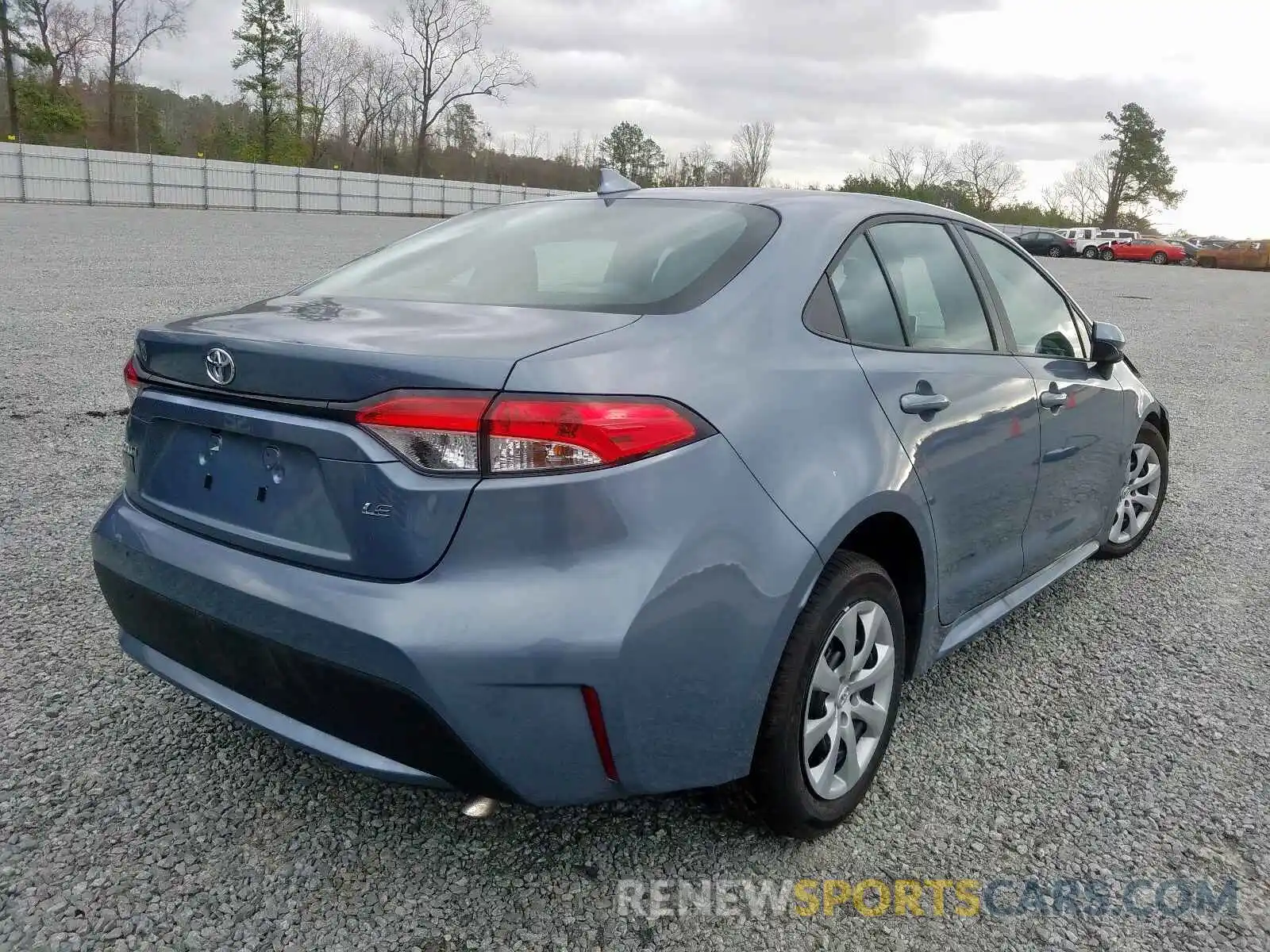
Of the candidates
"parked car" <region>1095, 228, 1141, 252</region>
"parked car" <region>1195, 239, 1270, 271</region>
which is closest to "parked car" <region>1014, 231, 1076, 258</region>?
"parked car" <region>1095, 228, 1141, 252</region>

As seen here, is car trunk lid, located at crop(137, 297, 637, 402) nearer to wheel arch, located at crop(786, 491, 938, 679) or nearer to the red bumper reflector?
the red bumper reflector

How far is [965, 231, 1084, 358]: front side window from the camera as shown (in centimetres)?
339

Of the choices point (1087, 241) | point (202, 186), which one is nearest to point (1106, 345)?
point (202, 186)

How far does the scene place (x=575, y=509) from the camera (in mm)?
1851

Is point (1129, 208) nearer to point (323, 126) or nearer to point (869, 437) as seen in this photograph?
point (323, 126)

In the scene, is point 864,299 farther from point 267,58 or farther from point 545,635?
point 267,58

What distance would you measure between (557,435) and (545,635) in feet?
1.19

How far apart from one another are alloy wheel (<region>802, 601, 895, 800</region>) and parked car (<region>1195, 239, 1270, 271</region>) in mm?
51685

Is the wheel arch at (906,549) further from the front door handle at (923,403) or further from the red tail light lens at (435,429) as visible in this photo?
the red tail light lens at (435,429)

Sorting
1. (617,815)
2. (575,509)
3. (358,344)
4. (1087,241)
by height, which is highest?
(1087,241)

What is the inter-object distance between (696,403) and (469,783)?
849 millimetres

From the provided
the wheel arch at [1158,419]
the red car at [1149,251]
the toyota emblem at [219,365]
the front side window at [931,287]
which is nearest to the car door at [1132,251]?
the red car at [1149,251]

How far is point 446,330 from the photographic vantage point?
81.8 inches

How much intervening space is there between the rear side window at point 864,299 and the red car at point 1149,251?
49.5 meters
